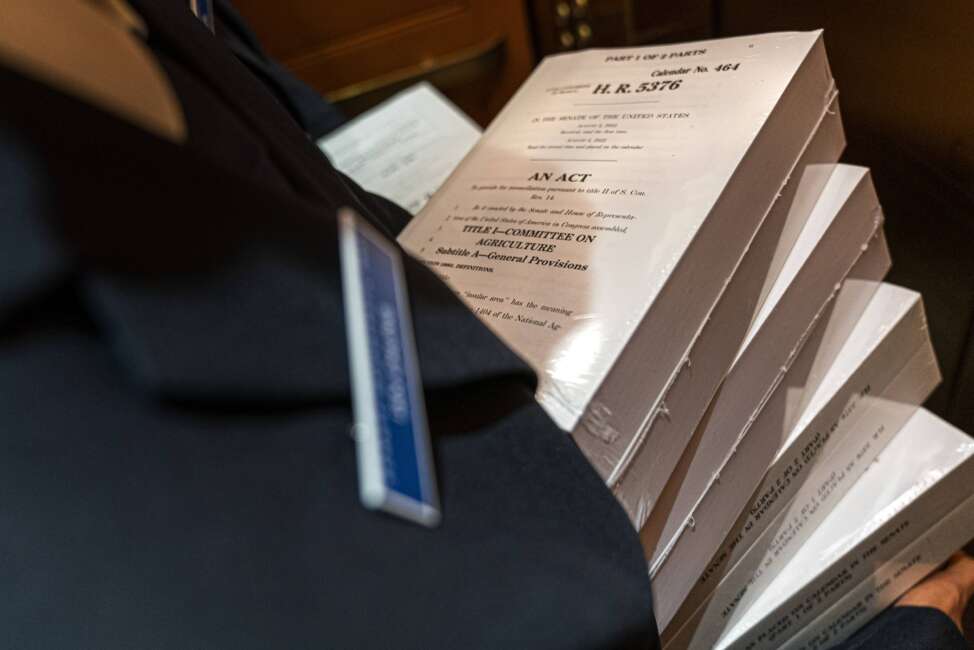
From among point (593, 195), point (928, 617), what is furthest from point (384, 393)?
point (928, 617)

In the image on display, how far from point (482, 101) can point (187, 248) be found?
49.4 inches

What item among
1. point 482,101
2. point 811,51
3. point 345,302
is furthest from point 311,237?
point 482,101

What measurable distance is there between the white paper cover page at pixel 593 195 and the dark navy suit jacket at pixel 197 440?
0.40 feet

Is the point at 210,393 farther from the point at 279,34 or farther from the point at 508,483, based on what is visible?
the point at 279,34

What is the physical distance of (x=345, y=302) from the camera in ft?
0.90

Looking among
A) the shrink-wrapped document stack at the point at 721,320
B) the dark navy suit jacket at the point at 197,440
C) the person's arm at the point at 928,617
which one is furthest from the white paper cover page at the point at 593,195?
the person's arm at the point at 928,617

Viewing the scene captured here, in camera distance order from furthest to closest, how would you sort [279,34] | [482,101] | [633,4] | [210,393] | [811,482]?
[482,101] < [279,34] < [633,4] < [811,482] < [210,393]

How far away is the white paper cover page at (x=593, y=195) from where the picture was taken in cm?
42

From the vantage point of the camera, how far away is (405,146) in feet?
2.73

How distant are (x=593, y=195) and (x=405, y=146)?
40cm

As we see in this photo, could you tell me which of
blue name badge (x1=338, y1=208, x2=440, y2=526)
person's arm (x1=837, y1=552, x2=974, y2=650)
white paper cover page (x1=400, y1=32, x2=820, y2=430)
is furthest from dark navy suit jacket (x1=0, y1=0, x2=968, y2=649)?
person's arm (x1=837, y1=552, x2=974, y2=650)

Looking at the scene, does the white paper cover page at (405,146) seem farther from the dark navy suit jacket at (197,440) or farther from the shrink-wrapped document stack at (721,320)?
the dark navy suit jacket at (197,440)

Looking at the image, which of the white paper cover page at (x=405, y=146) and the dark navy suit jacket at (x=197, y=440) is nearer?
the dark navy suit jacket at (x=197, y=440)

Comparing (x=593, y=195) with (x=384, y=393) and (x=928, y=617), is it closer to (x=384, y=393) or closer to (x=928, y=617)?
(x=384, y=393)
